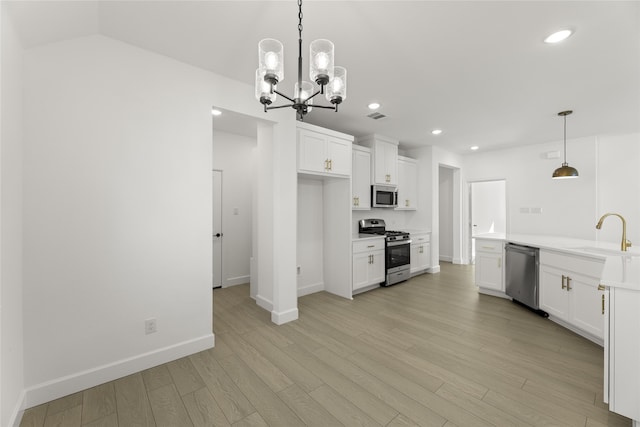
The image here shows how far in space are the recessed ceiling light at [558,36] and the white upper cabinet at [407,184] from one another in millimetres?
3414

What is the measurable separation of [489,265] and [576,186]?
278 centimetres

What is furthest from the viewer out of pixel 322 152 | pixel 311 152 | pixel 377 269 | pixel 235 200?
pixel 235 200

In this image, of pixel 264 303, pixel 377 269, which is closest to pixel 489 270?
pixel 377 269

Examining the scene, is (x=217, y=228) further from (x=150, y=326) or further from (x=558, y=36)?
(x=558, y=36)

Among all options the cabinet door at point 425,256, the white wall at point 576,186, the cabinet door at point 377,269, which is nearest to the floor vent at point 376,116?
the cabinet door at point 377,269

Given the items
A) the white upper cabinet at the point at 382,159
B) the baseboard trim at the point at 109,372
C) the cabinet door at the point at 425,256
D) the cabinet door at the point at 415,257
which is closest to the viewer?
the baseboard trim at the point at 109,372

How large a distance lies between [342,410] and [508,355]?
5.70ft

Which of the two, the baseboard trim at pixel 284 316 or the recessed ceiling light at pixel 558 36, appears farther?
the baseboard trim at pixel 284 316

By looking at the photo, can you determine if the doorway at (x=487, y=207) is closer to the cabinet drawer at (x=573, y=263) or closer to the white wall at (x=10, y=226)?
the cabinet drawer at (x=573, y=263)

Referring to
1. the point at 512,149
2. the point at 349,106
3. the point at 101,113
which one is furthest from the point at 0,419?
the point at 512,149

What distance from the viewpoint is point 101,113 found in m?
2.10

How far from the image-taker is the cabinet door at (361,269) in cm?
418

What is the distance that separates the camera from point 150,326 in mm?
2316

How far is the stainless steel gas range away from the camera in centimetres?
469
